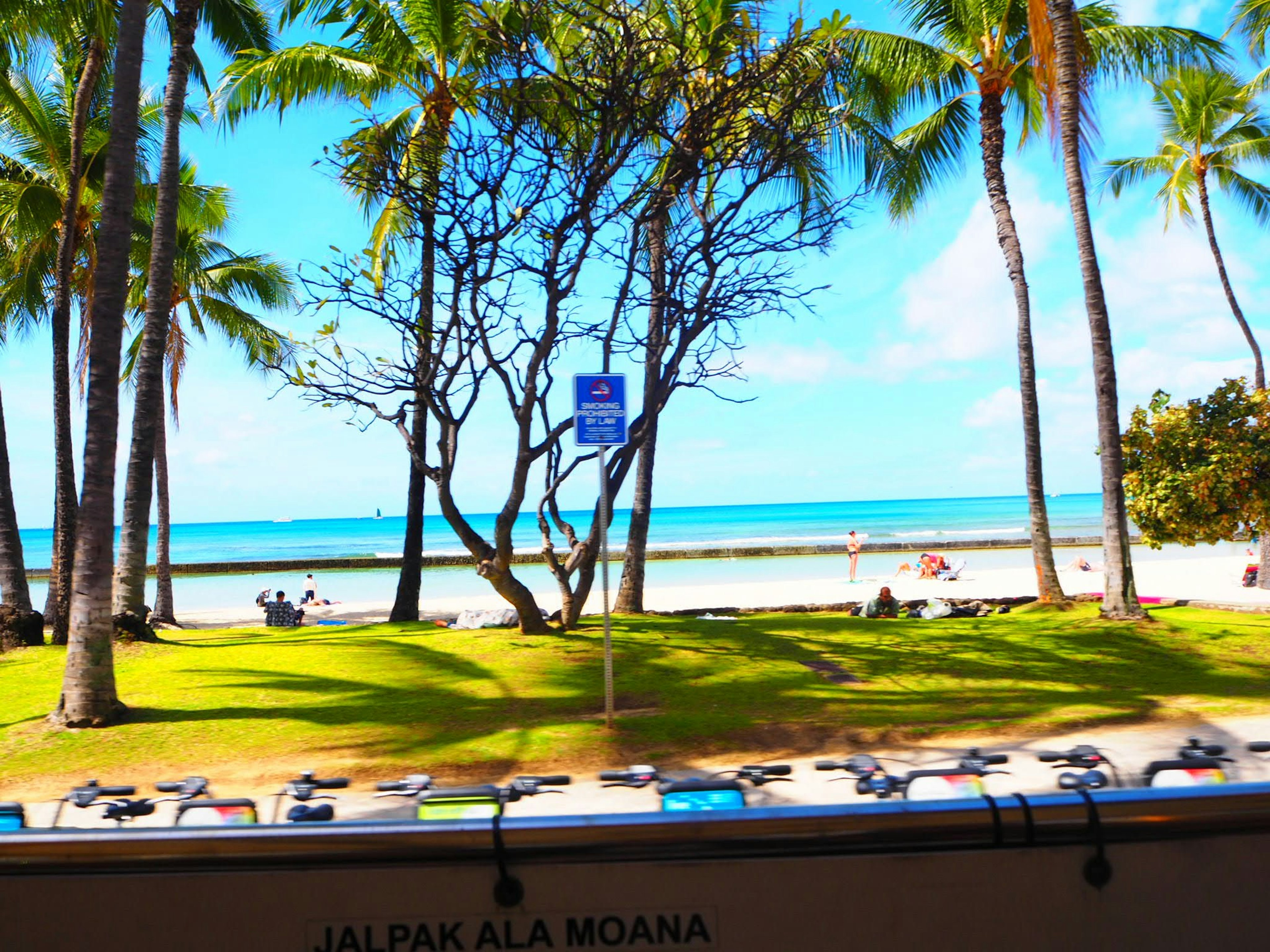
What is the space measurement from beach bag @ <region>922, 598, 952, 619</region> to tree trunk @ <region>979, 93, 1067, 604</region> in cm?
140

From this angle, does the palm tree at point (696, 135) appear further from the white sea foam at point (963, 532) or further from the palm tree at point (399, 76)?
the white sea foam at point (963, 532)

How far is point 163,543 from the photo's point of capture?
18516 mm

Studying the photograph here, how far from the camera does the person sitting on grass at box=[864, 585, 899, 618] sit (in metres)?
15.0

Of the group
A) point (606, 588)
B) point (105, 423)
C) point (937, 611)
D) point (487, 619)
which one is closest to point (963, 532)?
point (937, 611)

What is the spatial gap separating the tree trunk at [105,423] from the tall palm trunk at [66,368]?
6935 millimetres

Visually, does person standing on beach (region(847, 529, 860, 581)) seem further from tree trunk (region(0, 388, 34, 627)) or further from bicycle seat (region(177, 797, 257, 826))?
bicycle seat (region(177, 797, 257, 826))

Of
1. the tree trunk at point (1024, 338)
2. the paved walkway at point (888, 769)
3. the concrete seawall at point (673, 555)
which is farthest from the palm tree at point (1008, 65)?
the concrete seawall at point (673, 555)

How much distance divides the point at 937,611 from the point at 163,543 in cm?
1509

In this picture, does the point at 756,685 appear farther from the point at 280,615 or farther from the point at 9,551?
the point at 280,615

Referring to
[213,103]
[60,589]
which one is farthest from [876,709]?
[213,103]

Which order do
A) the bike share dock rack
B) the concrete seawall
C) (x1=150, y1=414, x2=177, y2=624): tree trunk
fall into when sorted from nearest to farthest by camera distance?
1. the bike share dock rack
2. (x1=150, y1=414, x2=177, y2=624): tree trunk
3. the concrete seawall

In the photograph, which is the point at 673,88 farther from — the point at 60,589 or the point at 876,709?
the point at 60,589

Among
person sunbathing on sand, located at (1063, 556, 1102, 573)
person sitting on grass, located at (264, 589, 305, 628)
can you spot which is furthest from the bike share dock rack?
person sunbathing on sand, located at (1063, 556, 1102, 573)

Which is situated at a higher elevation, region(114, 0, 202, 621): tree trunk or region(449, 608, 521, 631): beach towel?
region(114, 0, 202, 621): tree trunk
